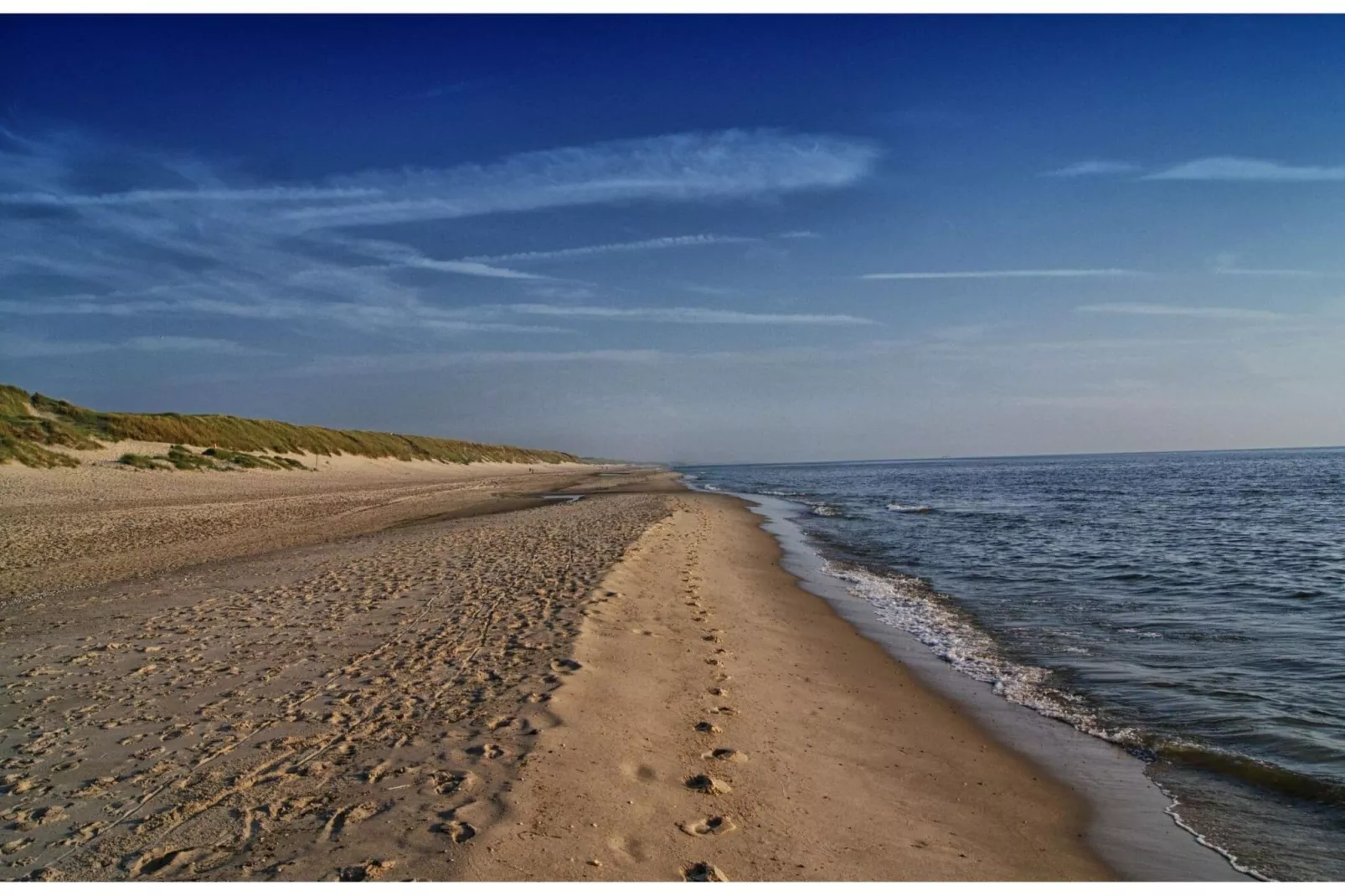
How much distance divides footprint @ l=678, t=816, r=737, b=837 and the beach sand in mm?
19

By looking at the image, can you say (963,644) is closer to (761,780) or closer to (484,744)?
(761,780)

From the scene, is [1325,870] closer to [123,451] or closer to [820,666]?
[820,666]

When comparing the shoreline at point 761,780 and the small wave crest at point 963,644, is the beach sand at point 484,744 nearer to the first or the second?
the shoreline at point 761,780

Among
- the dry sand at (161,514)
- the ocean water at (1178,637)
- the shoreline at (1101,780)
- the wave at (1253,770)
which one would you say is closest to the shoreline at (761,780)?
the shoreline at (1101,780)

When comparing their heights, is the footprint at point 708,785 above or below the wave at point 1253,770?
above

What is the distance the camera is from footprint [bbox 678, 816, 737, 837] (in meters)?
4.50

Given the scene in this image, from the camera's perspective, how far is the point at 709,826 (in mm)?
4578

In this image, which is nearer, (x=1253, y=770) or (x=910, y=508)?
(x=1253, y=770)

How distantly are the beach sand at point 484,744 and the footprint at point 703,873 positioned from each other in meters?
0.01

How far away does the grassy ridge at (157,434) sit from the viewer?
33.9 m

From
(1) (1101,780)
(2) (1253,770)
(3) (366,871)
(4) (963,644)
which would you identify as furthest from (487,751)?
(4) (963,644)

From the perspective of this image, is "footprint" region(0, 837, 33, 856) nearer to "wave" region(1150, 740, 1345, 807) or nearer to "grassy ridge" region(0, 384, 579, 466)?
"wave" region(1150, 740, 1345, 807)

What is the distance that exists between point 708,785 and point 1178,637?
28.3 ft

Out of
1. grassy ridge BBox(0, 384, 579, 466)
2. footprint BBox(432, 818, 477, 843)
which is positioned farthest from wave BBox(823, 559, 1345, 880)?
grassy ridge BBox(0, 384, 579, 466)
